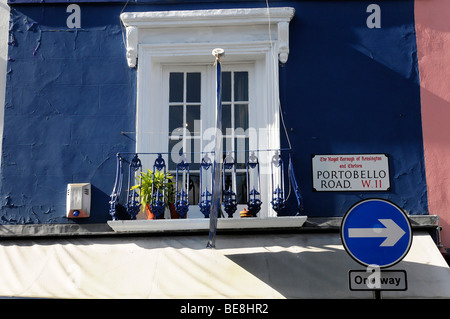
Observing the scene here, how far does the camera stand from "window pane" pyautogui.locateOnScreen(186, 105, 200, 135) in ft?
28.7

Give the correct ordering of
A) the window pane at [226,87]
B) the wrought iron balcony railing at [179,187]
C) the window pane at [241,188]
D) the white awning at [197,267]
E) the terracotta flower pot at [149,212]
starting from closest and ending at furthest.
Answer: the white awning at [197,267]
the wrought iron balcony railing at [179,187]
the terracotta flower pot at [149,212]
the window pane at [241,188]
the window pane at [226,87]

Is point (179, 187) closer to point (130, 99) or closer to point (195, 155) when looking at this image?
point (195, 155)

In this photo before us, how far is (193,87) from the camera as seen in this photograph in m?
8.92

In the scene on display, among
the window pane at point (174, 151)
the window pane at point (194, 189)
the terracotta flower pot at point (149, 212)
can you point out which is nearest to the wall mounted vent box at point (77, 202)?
the terracotta flower pot at point (149, 212)

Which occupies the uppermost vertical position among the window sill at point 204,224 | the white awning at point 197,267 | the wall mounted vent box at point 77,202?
the wall mounted vent box at point 77,202

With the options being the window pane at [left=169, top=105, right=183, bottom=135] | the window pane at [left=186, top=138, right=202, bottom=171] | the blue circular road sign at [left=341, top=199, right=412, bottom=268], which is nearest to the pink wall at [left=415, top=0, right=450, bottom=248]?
the blue circular road sign at [left=341, top=199, right=412, bottom=268]

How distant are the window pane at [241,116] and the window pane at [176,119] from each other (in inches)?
28.3

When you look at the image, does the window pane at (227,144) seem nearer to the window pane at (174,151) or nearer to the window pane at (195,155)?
the window pane at (195,155)

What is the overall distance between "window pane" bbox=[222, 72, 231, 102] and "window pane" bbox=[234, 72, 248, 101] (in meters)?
0.08

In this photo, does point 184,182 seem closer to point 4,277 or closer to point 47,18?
point 4,277

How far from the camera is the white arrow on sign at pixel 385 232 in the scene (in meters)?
5.91

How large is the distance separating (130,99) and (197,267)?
2416mm

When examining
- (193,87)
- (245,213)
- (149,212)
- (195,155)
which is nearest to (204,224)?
(245,213)

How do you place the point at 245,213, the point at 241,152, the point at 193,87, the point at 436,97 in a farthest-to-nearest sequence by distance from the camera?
the point at 193,87 → the point at 241,152 → the point at 436,97 → the point at 245,213
